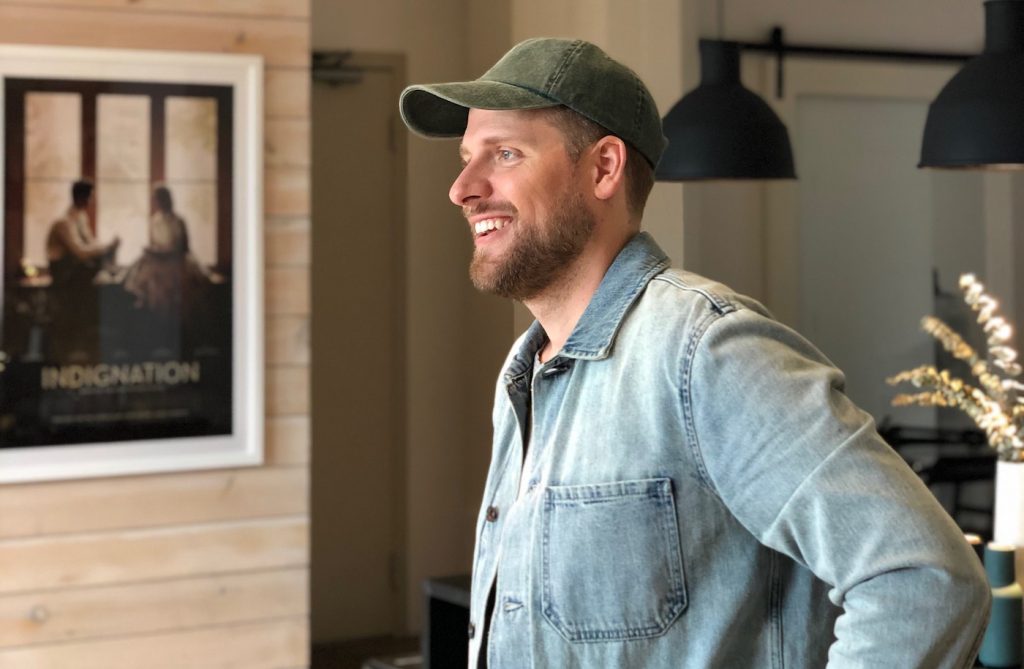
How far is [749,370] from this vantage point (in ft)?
3.84

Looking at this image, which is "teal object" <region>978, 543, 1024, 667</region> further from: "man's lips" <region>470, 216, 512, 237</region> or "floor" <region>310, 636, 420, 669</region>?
"floor" <region>310, 636, 420, 669</region>

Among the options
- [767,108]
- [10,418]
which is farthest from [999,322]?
[10,418]

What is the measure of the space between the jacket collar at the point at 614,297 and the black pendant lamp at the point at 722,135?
1.70 meters

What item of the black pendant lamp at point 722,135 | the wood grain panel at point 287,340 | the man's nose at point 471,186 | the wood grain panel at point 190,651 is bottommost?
the wood grain panel at point 190,651

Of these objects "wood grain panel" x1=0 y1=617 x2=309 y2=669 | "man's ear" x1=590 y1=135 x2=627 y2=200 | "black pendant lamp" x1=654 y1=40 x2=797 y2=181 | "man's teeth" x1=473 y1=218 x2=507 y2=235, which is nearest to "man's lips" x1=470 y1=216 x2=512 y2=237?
"man's teeth" x1=473 y1=218 x2=507 y2=235

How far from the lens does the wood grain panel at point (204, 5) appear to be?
10.3 feet

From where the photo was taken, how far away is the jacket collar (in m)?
1.33

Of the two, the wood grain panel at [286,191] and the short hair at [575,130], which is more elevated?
the wood grain panel at [286,191]

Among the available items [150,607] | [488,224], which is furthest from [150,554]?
[488,224]

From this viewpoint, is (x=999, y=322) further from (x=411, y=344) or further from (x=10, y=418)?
(x=411, y=344)

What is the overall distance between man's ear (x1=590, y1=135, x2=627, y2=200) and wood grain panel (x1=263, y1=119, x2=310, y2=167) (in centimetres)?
206

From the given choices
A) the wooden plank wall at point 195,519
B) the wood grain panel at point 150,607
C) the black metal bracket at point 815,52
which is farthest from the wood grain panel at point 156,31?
the black metal bracket at point 815,52

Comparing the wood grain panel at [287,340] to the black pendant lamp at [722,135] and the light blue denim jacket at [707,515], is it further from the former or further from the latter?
the light blue denim jacket at [707,515]

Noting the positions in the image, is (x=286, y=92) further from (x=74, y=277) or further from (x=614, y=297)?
(x=614, y=297)
